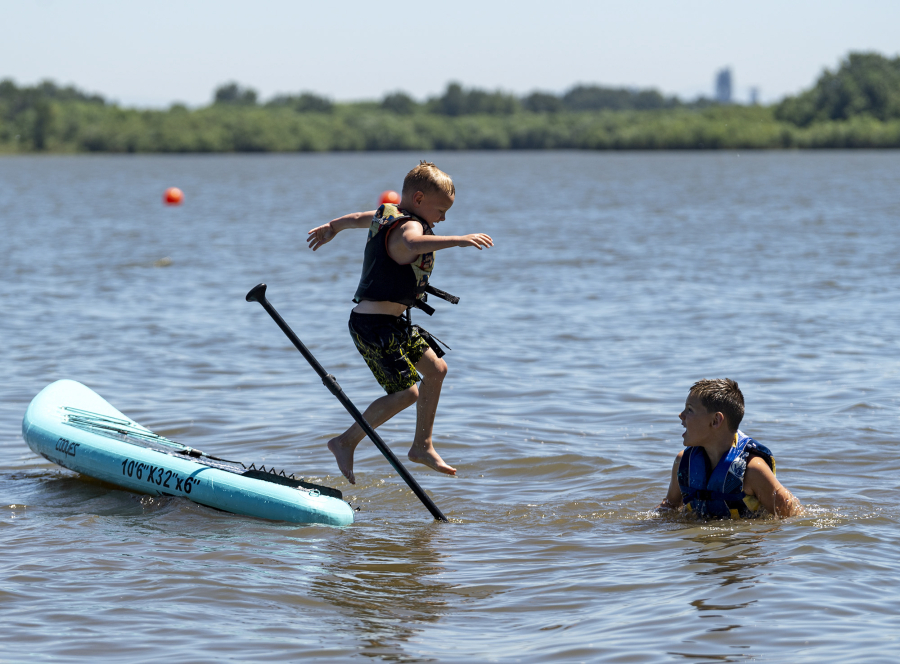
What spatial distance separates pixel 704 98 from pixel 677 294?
163570 millimetres

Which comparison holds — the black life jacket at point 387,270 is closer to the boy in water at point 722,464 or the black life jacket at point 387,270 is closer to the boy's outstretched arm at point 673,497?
the boy in water at point 722,464

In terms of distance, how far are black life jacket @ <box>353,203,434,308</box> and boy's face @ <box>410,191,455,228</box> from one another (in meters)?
0.05

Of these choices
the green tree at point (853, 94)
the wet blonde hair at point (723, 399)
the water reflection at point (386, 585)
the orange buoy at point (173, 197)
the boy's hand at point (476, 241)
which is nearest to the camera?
the water reflection at point (386, 585)

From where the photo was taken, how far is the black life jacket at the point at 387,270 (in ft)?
19.1

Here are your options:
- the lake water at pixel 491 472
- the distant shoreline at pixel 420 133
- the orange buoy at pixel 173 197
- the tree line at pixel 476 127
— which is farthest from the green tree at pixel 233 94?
the lake water at pixel 491 472

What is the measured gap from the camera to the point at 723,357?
36.6ft

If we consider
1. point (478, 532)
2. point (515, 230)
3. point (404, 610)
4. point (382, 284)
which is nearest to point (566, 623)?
point (404, 610)

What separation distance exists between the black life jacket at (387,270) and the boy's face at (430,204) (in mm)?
48

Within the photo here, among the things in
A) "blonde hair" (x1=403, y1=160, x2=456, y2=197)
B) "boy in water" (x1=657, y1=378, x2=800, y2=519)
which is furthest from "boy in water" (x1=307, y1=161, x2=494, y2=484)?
"boy in water" (x1=657, y1=378, x2=800, y2=519)

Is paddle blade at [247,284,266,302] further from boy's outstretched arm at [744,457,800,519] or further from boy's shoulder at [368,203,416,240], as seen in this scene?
boy's outstretched arm at [744,457,800,519]

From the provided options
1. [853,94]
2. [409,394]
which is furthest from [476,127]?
[409,394]

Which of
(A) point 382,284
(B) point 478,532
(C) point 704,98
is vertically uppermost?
(C) point 704,98

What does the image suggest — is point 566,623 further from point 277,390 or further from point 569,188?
point 569,188

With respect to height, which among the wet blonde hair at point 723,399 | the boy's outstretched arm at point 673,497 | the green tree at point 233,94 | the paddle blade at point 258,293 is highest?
the green tree at point 233,94
